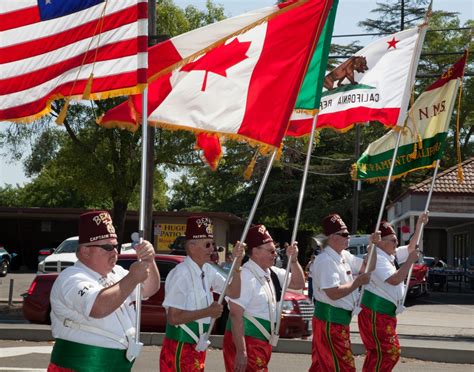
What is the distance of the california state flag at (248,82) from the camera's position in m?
7.83

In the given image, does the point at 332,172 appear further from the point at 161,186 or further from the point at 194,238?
the point at 194,238

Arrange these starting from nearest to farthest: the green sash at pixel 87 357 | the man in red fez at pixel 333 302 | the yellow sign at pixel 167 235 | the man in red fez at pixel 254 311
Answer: the green sash at pixel 87 357 → the man in red fez at pixel 254 311 → the man in red fez at pixel 333 302 → the yellow sign at pixel 167 235

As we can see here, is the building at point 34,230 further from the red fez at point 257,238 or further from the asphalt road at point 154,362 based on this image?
the red fez at point 257,238

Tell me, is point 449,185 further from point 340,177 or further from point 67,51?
point 67,51

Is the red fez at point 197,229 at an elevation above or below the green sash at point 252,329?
above

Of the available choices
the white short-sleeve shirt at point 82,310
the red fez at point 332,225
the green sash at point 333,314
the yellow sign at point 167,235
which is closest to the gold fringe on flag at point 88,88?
the white short-sleeve shirt at point 82,310

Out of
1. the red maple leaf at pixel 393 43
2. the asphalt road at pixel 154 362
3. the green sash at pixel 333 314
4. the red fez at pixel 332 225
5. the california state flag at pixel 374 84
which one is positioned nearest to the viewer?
the green sash at pixel 333 314

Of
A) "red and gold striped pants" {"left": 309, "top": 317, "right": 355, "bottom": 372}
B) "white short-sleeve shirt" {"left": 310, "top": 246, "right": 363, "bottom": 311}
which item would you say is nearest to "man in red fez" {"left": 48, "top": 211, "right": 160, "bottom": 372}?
"white short-sleeve shirt" {"left": 310, "top": 246, "right": 363, "bottom": 311}

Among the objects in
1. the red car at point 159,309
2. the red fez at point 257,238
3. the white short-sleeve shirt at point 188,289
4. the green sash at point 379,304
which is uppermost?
the red fez at point 257,238

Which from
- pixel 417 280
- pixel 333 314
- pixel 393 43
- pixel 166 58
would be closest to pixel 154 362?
pixel 333 314

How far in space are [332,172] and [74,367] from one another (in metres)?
47.5

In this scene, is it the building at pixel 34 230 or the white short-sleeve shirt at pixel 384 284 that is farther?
the building at pixel 34 230

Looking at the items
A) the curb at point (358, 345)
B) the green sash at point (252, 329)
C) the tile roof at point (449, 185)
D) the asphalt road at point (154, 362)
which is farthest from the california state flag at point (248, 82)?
the tile roof at point (449, 185)

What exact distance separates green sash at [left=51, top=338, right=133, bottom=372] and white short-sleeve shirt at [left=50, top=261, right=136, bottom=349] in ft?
0.11
